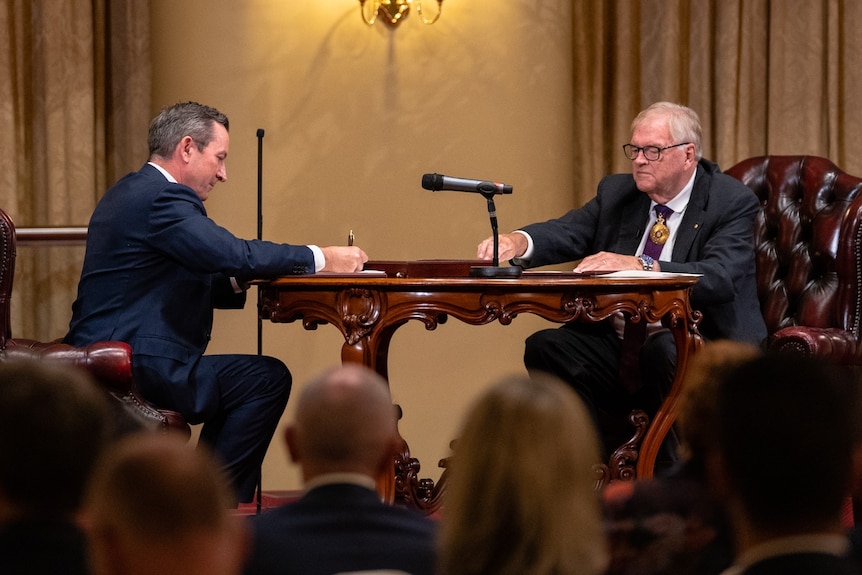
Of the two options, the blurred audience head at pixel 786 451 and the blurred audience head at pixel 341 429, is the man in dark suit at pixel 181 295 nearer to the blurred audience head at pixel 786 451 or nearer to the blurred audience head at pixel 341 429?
the blurred audience head at pixel 341 429

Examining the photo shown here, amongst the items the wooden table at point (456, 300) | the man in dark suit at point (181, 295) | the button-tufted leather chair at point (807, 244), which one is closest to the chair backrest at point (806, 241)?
the button-tufted leather chair at point (807, 244)

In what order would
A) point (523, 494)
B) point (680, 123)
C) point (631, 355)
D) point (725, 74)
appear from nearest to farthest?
point (523, 494) → point (631, 355) → point (680, 123) → point (725, 74)

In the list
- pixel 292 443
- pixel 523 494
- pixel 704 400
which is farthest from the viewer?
pixel 292 443

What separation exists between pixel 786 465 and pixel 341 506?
62 cm

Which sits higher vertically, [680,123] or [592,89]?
[592,89]

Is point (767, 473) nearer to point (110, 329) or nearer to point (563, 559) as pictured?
point (563, 559)

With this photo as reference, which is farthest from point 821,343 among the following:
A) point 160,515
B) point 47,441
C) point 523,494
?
point 160,515

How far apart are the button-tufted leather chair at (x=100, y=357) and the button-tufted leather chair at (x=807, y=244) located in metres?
2.18

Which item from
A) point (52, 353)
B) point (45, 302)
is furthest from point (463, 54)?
point (52, 353)

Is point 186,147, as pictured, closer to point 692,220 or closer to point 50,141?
point 50,141

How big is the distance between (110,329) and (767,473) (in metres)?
2.88

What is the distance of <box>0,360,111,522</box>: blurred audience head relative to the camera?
163 cm

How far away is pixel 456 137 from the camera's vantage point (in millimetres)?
6008

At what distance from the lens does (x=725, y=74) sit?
239 inches
